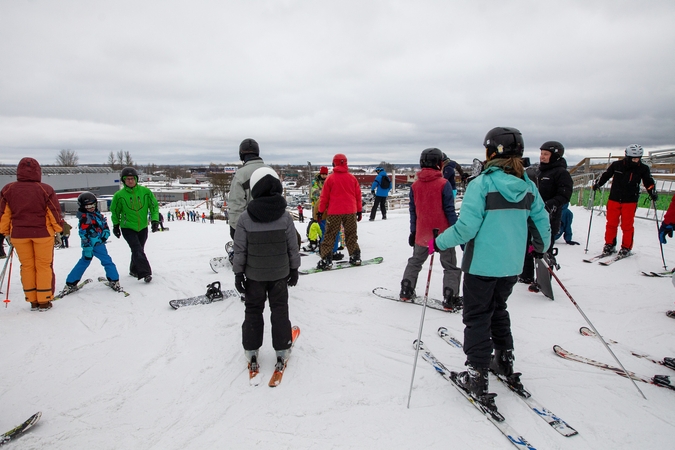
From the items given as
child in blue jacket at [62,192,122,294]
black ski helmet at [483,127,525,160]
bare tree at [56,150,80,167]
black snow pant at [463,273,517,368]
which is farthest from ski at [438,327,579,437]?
bare tree at [56,150,80,167]

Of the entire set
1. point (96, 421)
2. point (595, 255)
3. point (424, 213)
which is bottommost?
point (96, 421)

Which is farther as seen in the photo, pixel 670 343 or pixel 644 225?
pixel 644 225

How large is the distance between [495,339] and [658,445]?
3.63ft

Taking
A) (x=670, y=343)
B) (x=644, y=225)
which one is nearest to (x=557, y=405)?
(x=670, y=343)

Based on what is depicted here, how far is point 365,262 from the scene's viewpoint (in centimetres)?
650

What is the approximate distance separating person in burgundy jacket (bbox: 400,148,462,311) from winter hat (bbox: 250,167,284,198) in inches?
75.0

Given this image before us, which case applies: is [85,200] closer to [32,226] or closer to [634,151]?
[32,226]

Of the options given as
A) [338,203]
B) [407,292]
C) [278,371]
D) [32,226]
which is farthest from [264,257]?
[32,226]

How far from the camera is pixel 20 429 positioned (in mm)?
2365

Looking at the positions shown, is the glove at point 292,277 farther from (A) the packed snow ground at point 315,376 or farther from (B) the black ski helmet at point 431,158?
(B) the black ski helmet at point 431,158

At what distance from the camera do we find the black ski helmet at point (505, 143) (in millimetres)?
2500

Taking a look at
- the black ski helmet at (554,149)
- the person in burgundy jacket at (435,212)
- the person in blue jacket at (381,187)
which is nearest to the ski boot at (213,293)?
the person in burgundy jacket at (435,212)

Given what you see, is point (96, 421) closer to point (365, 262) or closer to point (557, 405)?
point (557, 405)

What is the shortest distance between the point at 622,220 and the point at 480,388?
19.0 ft
